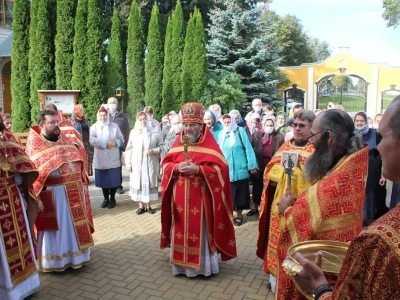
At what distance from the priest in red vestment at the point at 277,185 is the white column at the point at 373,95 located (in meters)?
22.3

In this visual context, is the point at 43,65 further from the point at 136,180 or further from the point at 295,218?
the point at 295,218

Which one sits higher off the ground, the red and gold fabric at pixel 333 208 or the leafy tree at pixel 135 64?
the leafy tree at pixel 135 64

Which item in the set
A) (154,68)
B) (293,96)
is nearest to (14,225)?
(154,68)

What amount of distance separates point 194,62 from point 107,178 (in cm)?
1120

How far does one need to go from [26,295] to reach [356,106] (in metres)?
29.5

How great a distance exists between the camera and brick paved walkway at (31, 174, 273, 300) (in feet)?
13.5

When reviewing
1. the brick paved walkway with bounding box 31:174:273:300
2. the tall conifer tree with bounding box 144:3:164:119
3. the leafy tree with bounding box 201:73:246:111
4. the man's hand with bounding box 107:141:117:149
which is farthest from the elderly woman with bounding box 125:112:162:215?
the tall conifer tree with bounding box 144:3:164:119

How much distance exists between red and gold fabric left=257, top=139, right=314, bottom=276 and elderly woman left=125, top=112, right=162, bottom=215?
11.6 feet

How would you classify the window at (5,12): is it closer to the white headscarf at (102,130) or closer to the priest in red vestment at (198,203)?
the white headscarf at (102,130)

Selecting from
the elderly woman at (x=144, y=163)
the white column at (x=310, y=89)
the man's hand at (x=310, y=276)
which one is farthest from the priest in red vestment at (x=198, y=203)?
the white column at (x=310, y=89)

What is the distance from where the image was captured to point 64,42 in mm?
14211

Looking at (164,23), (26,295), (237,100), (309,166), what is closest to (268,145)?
(309,166)

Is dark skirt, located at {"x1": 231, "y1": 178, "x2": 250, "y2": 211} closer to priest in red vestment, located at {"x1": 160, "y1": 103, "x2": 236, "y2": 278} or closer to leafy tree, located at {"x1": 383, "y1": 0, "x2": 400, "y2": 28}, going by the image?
priest in red vestment, located at {"x1": 160, "y1": 103, "x2": 236, "y2": 278}

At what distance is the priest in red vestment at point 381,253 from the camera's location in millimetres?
1085
